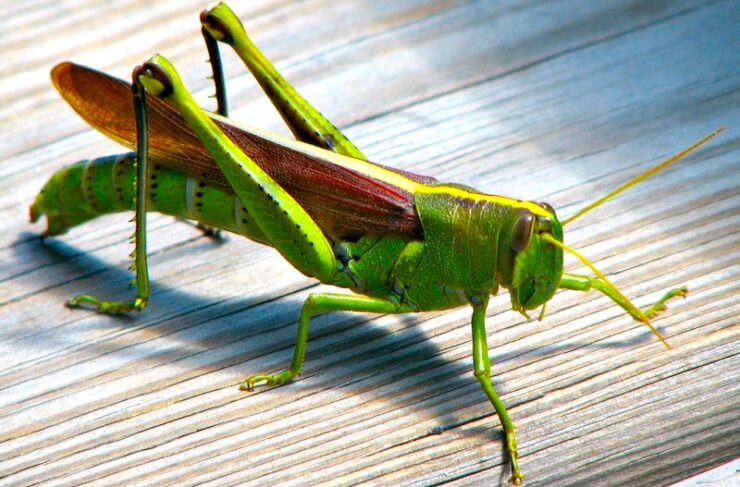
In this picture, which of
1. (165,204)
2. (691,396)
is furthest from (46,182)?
(691,396)

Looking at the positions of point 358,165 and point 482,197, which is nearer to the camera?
point 482,197

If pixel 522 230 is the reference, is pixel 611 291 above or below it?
below

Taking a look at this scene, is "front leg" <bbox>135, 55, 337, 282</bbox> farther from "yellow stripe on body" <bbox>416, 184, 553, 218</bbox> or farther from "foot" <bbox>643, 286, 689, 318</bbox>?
"foot" <bbox>643, 286, 689, 318</bbox>

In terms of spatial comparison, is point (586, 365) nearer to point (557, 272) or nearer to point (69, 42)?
point (557, 272)

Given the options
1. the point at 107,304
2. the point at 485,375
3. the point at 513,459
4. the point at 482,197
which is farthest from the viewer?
the point at 107,304

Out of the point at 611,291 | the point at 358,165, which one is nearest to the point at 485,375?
the point at 611,291

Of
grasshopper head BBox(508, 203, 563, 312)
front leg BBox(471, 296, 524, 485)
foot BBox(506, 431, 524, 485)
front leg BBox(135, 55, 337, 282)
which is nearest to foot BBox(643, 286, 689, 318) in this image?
grasshopper head BBox(508, 203, 563, 312)

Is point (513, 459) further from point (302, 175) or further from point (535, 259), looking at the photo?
point (302, 175)
